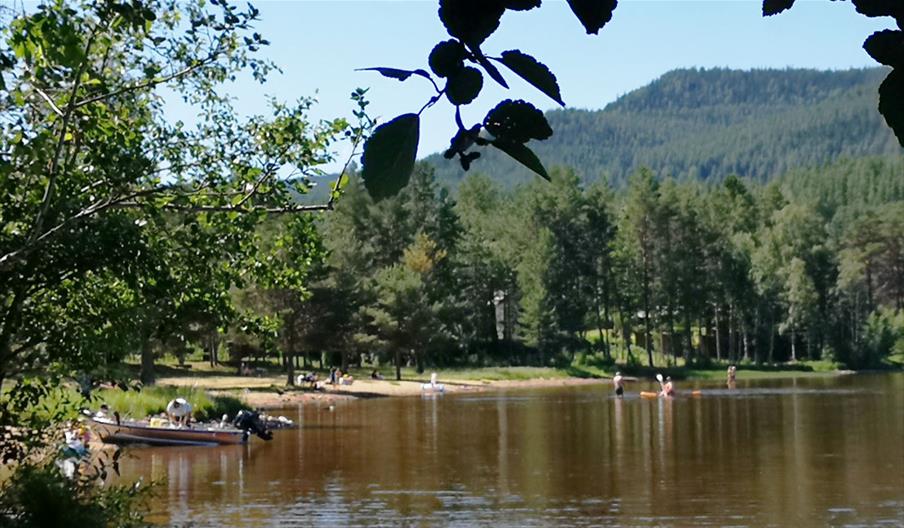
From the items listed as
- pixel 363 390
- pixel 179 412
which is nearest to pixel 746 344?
pixel 363 390

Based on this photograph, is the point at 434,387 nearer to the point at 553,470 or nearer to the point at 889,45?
the point at 553,470

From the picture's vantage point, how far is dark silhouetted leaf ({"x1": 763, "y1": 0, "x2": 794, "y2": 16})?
1.91 m

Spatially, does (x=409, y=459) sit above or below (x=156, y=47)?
below

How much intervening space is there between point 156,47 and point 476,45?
10787 millimetres

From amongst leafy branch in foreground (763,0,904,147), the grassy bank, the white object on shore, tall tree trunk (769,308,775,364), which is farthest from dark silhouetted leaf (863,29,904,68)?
tall tree trunk (769,308,775,364)

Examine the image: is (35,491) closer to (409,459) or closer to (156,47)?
(156,47)

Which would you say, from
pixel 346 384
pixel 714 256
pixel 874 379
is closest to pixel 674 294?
pixel 714 256

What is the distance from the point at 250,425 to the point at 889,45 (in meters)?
35.6

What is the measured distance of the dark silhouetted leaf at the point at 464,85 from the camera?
1813mm

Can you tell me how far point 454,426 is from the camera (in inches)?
1660

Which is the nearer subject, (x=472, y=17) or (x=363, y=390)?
(x=472, y=17)

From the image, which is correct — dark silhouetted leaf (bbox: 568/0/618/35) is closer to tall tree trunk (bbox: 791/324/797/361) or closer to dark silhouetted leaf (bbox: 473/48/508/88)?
dark silhouetted leaf (bbox: 473/48/508/88)

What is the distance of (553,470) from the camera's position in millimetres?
29672

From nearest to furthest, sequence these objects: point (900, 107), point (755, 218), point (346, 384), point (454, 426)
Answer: point (900, 107), point (454, 426), point (346, 384), point (755, 218)
